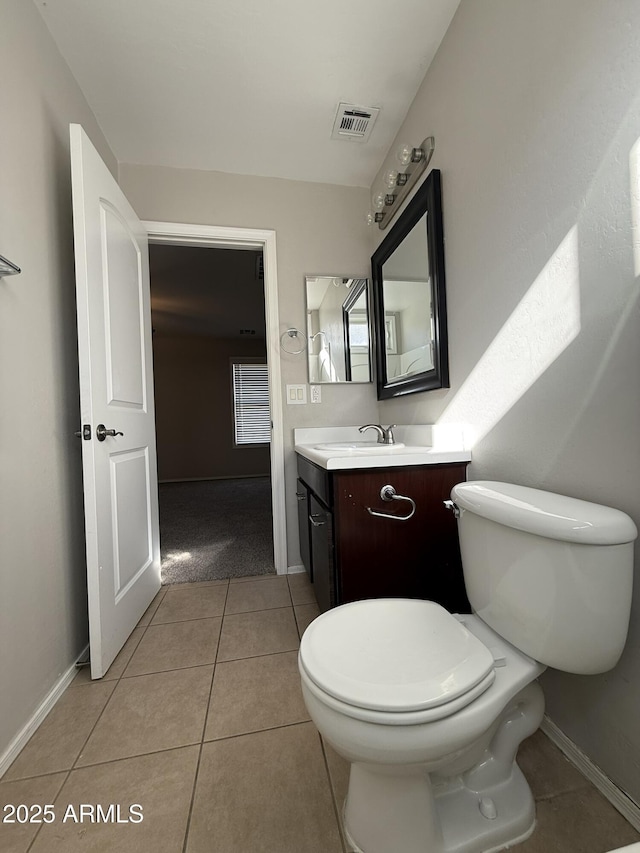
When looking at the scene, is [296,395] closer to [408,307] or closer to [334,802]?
[408,307]

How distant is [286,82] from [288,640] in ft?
7.61

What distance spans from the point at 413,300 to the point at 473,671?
1.43 metres

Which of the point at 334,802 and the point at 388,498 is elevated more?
the point at 388,498

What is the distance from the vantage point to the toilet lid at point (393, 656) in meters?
0.61

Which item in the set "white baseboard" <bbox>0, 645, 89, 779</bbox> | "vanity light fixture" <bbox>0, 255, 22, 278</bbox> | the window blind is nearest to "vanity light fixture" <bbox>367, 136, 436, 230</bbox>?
"vanity light fixture" <bbox>0, 255, 22, 278</bbox>

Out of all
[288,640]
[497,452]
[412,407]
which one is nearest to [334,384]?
[412,407]

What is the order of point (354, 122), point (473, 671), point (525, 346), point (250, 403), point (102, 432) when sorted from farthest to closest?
point (250, 403) < point (354, 122) < point (102, 432) < point (525, 346) < point (473, 671)

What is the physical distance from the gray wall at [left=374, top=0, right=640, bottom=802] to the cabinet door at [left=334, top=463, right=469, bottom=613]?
0.67 feet

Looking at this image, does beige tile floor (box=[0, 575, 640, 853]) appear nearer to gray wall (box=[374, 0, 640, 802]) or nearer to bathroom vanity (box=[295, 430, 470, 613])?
gray wall (box=[374, 0, 640, 802])

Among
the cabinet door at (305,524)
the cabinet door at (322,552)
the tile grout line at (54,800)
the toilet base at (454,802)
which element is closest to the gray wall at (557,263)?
the toilet base at (454,802)

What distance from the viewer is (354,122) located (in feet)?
5.63

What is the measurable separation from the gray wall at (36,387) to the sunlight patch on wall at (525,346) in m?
1.42

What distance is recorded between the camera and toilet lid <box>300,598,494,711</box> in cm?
61

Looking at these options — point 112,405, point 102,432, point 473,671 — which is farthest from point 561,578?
point 112,405
